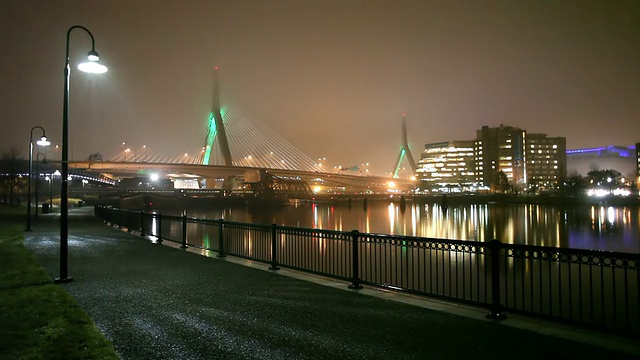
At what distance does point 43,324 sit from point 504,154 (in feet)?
642

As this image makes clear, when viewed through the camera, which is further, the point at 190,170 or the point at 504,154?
the point at 504,154

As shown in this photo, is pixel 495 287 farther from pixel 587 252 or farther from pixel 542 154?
pixel 542 154

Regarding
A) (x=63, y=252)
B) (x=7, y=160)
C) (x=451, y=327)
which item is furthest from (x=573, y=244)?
(x=7, y=160)

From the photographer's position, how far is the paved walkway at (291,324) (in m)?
5.85

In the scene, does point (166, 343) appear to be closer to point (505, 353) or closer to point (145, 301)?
point (145, 301)

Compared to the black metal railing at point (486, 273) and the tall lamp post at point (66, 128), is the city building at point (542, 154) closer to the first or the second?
the black metal railing at point (486, 273)

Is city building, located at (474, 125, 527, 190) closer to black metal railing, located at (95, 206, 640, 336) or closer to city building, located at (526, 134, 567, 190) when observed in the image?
city building, located at (526, 134, 567, 190)

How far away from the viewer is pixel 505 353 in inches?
227

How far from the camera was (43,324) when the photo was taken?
22.5ft

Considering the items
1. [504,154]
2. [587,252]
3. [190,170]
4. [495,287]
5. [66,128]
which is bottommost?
[495,287]

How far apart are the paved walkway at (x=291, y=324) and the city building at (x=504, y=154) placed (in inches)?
7269

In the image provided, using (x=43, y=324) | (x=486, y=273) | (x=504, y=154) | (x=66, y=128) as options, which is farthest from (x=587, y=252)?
(x=504, y=154)

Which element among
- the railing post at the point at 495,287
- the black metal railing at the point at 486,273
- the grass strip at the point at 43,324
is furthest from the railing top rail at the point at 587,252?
the grass strip at the point at 43,324

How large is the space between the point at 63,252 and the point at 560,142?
207952mm
